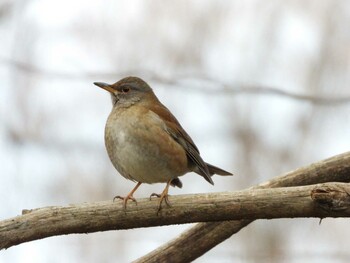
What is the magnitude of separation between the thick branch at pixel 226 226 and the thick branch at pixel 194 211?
0.77 m

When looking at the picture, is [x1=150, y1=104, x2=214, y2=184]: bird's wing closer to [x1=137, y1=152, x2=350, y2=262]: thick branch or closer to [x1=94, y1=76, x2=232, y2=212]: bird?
[x1=94, y1=76, x2=232, y2=212]: bird

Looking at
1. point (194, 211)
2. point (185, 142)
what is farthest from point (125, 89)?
point (194, 211)

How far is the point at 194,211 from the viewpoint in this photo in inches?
182

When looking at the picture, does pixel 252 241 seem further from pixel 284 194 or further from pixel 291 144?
Answer: pixel 284 194

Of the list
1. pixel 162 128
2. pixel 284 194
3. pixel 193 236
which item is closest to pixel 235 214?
pixel 284 194

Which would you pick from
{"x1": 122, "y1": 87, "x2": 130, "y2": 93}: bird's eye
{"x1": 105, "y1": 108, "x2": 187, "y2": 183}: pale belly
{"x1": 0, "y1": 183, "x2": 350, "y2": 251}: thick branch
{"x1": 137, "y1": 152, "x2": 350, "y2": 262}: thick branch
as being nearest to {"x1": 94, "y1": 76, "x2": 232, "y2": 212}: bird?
{"x1": 105, "y1": 108, "x2": 187, "y2": 183}: pale belly

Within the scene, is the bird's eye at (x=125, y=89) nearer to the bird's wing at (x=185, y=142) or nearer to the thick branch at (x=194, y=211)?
the bird's wing at (x=185, y=142)

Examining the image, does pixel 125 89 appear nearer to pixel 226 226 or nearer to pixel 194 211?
pixel 226 226

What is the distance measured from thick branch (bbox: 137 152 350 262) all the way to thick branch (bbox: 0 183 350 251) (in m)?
0.77

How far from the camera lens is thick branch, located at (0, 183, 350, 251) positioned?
432 centimetres

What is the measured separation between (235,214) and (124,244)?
18.6ft

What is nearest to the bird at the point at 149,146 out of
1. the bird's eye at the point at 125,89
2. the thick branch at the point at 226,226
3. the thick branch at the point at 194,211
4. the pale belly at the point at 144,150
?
the pale belly at the point at 144,150

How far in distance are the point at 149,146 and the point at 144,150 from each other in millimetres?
56

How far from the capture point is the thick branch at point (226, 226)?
5.44m
